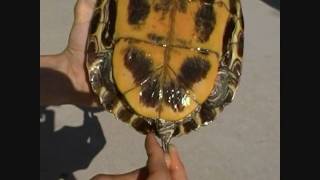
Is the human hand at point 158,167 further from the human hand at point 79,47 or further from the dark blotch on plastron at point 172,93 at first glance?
the human hand at point 79,47

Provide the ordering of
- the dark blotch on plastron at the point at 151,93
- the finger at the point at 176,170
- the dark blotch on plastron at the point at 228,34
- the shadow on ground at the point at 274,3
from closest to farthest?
the finger at the point at 176,170 < the dark blotch on plastron at the point at 151,93 < the dark blotch on plastron at the point at 228,34 < the shadow on ground at the point at 274,3

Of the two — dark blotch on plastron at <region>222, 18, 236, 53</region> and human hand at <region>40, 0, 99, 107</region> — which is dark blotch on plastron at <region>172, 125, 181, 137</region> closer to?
dark blotch on plastron at <region>222, 18, 236, 53</region>

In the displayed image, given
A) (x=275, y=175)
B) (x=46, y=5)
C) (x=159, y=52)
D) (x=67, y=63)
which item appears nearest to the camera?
(x=159, y=52)

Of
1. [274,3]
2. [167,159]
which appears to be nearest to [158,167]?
[167,159]

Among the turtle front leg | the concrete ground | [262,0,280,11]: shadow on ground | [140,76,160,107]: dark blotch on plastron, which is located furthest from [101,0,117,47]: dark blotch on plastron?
[262,0,280,11]: shadow on ground

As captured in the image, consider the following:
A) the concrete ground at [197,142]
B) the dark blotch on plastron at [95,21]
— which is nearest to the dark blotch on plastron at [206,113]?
the dark blotch on plastron at [95,21]

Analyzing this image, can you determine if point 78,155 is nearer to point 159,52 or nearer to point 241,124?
point 241,124
